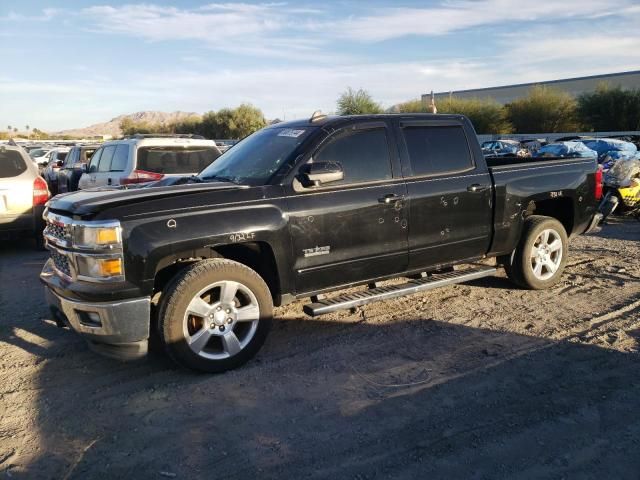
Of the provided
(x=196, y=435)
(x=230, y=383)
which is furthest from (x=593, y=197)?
(x=196, y=435)

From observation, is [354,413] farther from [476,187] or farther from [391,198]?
[476,187]

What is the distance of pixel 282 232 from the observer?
4461 mm

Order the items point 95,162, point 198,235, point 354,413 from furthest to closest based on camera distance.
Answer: point 95,162
point 198,235
point 354,413

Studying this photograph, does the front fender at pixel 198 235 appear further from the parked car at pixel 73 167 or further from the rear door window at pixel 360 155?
the parked car at pixel 73 167

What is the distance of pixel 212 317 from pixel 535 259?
13.0 ft

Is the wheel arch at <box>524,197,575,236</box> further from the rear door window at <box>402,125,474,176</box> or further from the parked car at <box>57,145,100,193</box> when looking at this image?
the parked car at <box>57,145,100,193</box>

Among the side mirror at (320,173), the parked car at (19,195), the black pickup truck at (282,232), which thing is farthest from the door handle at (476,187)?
the parked car at (19,195)

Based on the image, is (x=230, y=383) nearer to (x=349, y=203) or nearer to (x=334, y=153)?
(x=349, y=203)

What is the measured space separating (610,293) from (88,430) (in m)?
5.55

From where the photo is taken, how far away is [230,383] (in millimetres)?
4148

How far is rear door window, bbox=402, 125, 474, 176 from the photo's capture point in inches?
210

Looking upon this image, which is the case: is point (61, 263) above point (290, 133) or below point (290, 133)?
below

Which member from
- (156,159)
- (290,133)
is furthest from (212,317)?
(156,159)

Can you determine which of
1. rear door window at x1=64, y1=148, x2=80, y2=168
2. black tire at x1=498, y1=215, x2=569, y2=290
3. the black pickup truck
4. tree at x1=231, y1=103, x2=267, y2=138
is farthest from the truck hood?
tree at x1=231, y1=103, x2=267, y2=138
